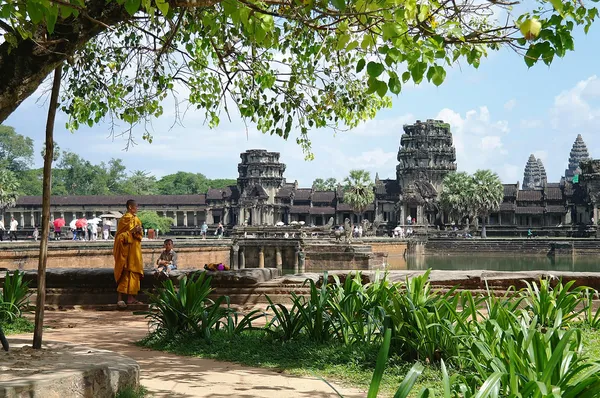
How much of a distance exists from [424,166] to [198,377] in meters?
72.9

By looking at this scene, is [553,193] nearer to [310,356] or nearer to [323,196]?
[323,196]

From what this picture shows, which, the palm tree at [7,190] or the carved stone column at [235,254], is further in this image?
the palm tree at [7,190]

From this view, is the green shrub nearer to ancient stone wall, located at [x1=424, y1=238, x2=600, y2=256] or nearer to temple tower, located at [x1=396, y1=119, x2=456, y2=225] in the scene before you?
ancient stone wall, located at [x1=424, y1=238, x2=600, y2=256]

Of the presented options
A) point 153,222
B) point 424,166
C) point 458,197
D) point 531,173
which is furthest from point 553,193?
point 531,173

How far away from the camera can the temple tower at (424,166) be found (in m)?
75.2

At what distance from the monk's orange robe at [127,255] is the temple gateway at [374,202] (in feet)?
194

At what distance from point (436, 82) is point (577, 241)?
2002 inches

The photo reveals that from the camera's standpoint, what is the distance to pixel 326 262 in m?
36.9

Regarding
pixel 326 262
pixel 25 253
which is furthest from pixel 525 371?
pixel 326 262

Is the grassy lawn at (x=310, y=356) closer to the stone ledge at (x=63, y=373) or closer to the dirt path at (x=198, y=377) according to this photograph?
the dirt path at (x=198, y=377)

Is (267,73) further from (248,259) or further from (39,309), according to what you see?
(248,259)

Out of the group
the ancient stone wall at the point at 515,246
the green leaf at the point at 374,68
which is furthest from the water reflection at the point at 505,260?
the green leaf at the point at 374,68

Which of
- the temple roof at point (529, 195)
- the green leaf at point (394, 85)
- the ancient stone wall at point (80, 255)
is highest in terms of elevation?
the temple roof at point (529, 195)

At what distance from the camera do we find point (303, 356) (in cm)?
579
